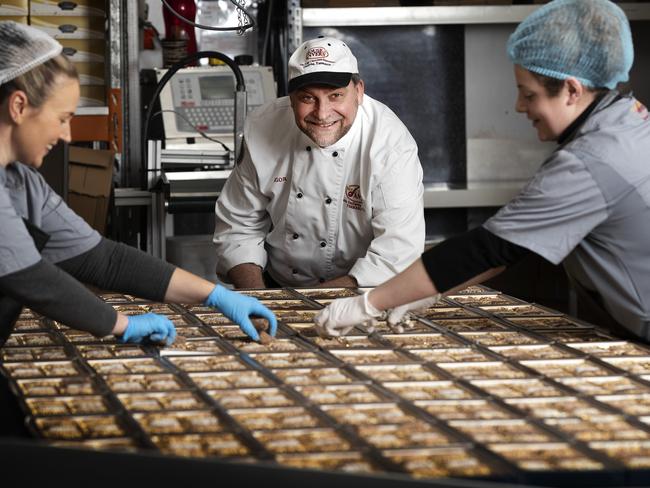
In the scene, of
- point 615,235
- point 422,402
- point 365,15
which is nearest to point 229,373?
point 422,402

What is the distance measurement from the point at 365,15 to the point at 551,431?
10.2 feet

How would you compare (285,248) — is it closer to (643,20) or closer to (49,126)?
(49,126)

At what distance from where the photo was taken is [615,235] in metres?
1.93

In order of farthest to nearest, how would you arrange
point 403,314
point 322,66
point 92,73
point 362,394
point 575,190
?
point 92,73 → point 322,66 → point 403,314 → point 575,190 → point 362,394

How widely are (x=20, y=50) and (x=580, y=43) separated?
1.01m

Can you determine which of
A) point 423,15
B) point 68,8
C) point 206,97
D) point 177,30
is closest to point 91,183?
point 206,97

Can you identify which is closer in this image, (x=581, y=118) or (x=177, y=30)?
(x=581, y=118)

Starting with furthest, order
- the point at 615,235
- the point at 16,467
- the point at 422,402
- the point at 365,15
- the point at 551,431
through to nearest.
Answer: the point at 365,15, the point at 615,235, the point at 422,402, the point at 551,431, the point at 16,467

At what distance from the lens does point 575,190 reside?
6.14 feet

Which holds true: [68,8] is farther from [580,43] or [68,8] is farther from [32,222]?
[580,43]

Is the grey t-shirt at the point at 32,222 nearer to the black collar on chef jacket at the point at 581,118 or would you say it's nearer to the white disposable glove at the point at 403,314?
the white disposable glove at the point at 403,314

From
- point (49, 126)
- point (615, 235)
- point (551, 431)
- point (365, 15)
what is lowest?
point (551, 431)

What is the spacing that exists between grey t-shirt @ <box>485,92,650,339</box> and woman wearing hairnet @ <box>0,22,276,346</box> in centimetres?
55

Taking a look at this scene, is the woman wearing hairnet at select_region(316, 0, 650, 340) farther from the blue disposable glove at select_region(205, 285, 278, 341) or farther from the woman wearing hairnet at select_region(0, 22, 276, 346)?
the woman wearing hairnet at select_region(0, 22, 276, 346)
